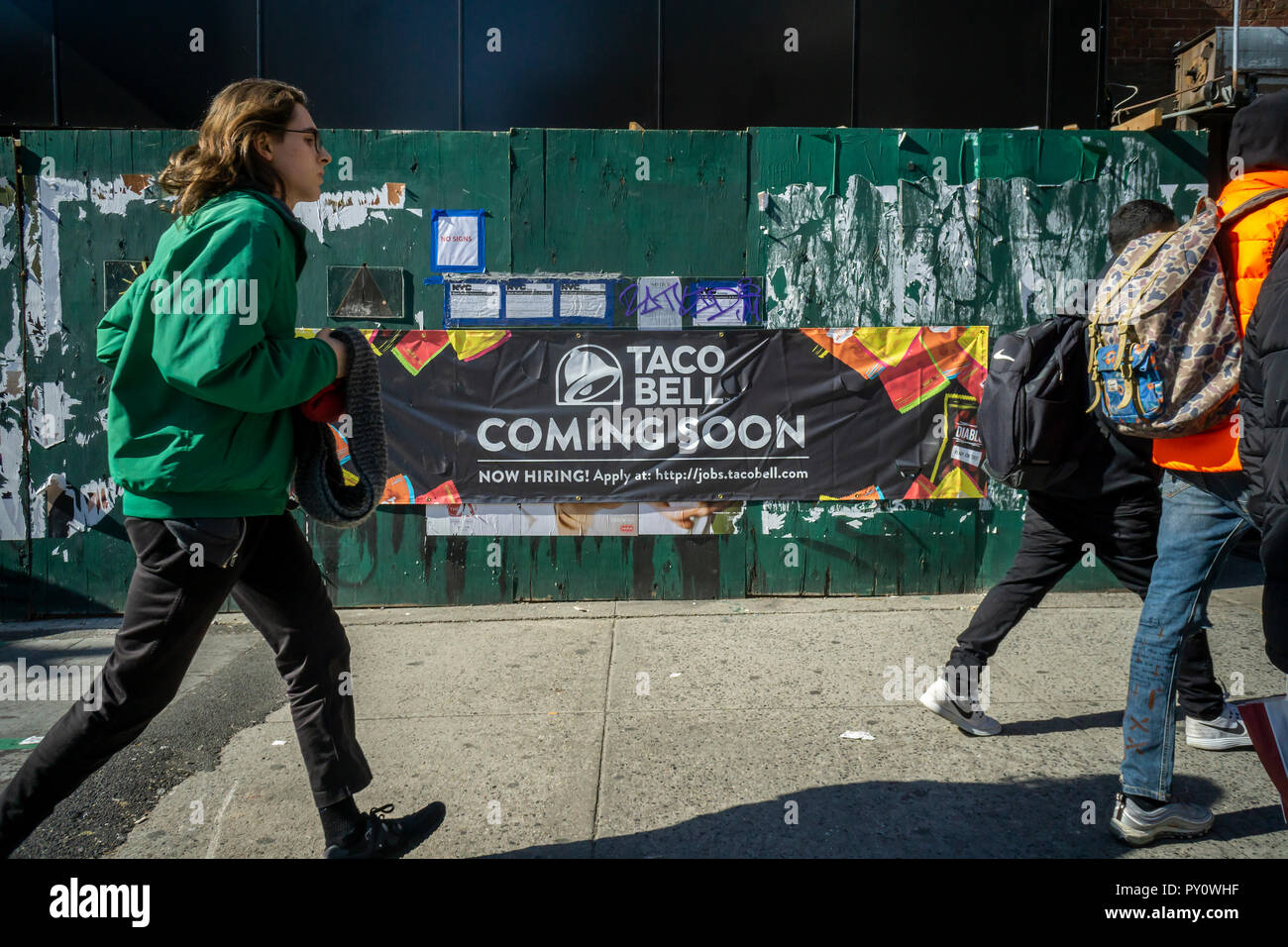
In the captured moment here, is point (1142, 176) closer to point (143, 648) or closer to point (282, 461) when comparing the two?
point (282, 461)

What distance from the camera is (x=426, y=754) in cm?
364

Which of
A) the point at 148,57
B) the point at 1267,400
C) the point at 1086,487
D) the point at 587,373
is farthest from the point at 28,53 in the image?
the point at 1267,400

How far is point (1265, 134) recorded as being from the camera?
2.71 meters

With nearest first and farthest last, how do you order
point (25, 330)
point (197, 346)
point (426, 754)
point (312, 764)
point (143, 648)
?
point (197, 346) < point (143, 648) < point (312, 764) < point (426, 754) < point (25, 330)

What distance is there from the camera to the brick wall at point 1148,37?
6.70 meters

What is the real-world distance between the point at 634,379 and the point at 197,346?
345 cm

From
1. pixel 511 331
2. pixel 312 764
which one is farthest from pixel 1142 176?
pixel 312 764

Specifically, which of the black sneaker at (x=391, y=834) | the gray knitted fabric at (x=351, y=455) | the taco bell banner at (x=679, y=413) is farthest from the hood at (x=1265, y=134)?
the black sneaker at (x=391, y=834)

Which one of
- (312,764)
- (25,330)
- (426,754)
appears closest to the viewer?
(312,764)

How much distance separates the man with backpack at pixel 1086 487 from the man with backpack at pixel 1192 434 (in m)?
0.52

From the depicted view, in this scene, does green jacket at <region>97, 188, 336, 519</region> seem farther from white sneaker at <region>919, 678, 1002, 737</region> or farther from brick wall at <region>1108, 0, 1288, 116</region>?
brick wall at <region>1108, 0, 1288, 116</region>

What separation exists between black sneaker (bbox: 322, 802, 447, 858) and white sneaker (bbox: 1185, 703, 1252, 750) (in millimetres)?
2742
